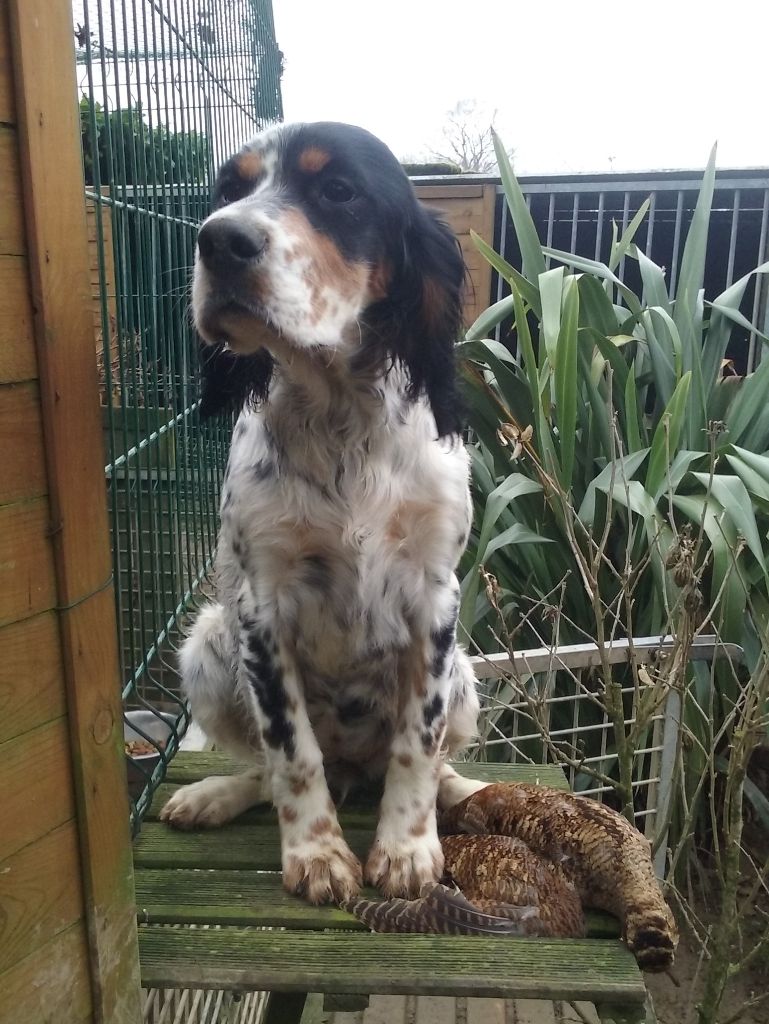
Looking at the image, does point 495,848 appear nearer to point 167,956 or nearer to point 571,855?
point 571,855

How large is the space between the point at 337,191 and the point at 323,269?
0.68 feet

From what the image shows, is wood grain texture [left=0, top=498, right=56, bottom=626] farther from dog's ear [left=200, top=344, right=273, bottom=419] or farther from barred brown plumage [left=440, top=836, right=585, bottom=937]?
barred brown plumage [left=440, top=836, right=585, bottom=937]

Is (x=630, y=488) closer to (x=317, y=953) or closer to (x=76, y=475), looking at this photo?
(x=317, y=953)

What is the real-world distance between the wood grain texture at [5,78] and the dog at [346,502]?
0.58 meters

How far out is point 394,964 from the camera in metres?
1.33

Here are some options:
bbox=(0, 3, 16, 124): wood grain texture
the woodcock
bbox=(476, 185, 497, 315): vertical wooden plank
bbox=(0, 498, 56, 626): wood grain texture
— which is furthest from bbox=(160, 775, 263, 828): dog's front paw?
bbox=(476, 185, 497, 315): vertical wooden plank

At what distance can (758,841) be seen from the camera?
312cm

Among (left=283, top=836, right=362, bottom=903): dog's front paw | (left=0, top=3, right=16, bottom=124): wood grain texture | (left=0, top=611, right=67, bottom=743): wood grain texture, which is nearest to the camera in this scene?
(left=0, top=3, right=16, bottom=124): wood grain texture

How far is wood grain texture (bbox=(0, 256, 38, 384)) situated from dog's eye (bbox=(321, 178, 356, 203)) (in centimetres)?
77

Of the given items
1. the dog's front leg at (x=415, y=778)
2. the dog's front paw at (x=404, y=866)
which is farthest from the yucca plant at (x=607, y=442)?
the dog's front paw at (x=404, y=866)

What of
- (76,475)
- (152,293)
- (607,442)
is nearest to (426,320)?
(152,293)

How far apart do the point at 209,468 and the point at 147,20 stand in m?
1.21

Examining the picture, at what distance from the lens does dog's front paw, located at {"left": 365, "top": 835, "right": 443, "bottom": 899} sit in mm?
1533

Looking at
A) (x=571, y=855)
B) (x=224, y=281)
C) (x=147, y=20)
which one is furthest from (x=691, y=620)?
(x=147, y=20)
